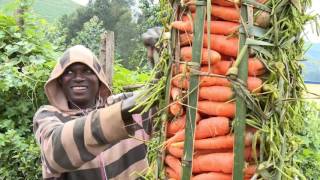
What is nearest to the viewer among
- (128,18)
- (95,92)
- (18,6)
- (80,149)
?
(80,149)

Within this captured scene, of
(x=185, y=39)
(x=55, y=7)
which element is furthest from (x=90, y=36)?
(x=55, y=7)

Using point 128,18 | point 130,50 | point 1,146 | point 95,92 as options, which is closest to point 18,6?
point 1,146

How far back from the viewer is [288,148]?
55.5 inches

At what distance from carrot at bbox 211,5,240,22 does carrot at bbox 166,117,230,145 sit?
242 millimetres

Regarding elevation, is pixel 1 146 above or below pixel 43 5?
below

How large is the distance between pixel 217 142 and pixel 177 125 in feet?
0.39

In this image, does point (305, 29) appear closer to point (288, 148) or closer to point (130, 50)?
point (288, 148)

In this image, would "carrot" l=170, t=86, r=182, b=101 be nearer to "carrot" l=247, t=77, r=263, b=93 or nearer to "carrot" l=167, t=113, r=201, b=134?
"carrot" l=167, t=113, r=201, b=134

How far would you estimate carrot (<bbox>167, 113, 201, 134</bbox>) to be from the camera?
1.40m

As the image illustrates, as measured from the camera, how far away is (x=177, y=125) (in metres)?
1.42

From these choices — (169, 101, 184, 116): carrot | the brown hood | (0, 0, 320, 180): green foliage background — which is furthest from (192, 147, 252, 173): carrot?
(0, 0, 320, 180): green foliage background

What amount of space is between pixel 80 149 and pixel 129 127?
298 millimetres

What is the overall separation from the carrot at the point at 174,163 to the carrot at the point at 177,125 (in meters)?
0.07

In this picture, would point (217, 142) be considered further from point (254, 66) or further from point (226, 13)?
point (226, 13)
